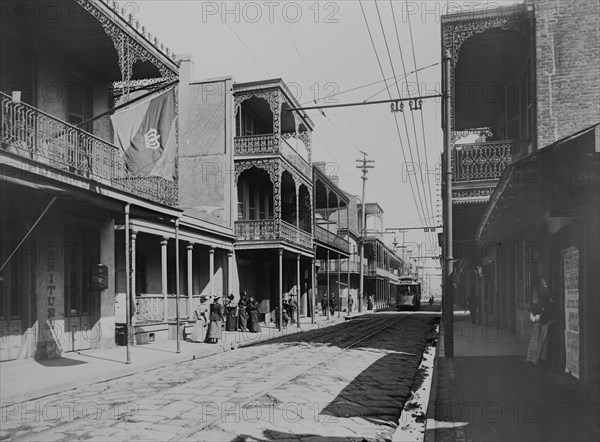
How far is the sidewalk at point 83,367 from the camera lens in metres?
9.84

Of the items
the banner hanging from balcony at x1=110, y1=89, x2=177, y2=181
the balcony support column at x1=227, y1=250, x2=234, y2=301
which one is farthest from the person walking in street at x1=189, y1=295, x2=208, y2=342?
the balcony support column at x1=227, y1=250, x2=234, y2=301

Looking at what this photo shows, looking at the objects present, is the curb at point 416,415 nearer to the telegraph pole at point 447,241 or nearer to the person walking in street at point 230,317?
the telegraph pole at point 447,241

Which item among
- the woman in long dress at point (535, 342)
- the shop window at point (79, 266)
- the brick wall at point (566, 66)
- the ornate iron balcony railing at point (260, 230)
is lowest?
the woman in long dress at point (535, 342)

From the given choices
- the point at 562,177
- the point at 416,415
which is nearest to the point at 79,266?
the point at 416,415

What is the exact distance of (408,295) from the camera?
5378 centimetres

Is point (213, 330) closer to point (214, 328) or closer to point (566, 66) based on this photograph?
point (214, 328)

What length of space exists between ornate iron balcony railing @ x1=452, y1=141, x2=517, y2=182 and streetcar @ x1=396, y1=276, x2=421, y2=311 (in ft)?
123

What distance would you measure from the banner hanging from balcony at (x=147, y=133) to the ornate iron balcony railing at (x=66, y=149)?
0.44 m

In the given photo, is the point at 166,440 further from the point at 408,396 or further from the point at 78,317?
the point at 78,317

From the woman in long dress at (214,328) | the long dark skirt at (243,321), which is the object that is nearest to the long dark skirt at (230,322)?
the long dark skirt at (243,321)

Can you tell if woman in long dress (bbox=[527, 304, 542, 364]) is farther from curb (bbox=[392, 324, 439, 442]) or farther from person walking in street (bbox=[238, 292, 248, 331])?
person walking in street (bbox=[238, 292, 248, 331])

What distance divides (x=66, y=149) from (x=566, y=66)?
12.4 metres

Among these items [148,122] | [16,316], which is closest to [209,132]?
[148,122]

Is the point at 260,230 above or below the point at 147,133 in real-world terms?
below
